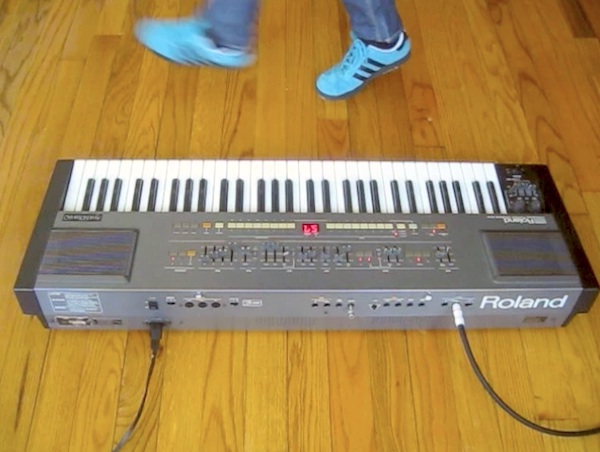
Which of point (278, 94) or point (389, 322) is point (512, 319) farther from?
point (278, 94)

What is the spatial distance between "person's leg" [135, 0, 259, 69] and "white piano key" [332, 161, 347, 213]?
0.77 feet

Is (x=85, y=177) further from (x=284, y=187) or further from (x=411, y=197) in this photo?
(x=411, y=197)

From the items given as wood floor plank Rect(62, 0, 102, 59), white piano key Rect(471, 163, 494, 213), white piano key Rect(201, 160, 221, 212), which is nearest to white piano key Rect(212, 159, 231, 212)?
white piano key Rect(201, 160, 221, 212)

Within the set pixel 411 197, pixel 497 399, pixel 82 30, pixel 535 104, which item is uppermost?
pixel 82 30

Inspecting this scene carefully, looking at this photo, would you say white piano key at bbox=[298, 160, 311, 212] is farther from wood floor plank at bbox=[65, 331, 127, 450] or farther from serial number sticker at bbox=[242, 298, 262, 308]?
wood floor plank at bbox=[65, 331, 127, 450]

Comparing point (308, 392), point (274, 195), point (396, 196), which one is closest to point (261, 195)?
point (274, 195)

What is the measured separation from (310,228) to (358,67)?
0.50 m

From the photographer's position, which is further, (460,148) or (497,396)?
(460,148)

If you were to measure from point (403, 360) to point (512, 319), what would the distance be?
0.19 meters

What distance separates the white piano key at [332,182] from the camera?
4.29ft

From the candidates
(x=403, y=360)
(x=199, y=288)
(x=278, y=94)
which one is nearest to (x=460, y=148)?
(x=278, y=94)

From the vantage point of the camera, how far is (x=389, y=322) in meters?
1.27

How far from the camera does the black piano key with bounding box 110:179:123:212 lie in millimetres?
1281

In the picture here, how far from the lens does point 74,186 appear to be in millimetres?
1307
